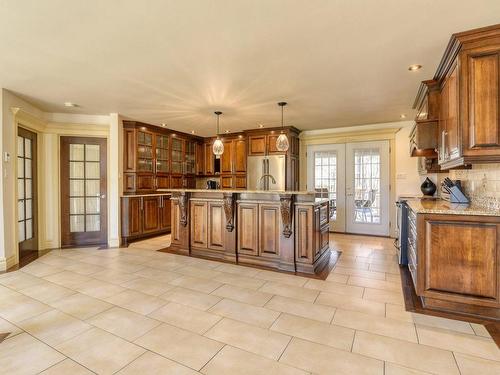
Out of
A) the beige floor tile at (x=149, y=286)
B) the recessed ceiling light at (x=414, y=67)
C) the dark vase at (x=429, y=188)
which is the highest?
the recessed ceiling light at (x=414, y=67)

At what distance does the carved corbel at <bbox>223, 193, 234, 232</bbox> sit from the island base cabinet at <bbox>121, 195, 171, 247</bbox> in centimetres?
230

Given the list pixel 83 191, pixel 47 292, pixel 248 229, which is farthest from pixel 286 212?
pixel 83 191

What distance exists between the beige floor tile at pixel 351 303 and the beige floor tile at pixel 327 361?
2.39 feet

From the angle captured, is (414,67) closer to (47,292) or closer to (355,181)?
(355,181)

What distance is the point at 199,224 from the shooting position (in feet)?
14.8

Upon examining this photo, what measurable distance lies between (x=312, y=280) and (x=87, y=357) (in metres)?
2.37

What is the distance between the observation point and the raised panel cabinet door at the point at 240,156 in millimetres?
6672

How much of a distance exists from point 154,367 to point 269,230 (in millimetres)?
2357

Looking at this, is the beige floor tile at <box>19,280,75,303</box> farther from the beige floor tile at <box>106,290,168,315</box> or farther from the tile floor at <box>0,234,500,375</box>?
the beige floor tile at <box>106,290,168,315</box>

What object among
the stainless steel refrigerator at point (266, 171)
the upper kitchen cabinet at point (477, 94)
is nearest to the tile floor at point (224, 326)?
the upper kitchen cabinet at point (477, 94)

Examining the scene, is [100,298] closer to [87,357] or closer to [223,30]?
[87,357]

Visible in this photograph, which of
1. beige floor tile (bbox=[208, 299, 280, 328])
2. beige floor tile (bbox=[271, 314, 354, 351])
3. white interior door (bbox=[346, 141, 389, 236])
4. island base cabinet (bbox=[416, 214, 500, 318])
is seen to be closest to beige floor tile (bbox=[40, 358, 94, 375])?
beige floor tile (bbox=[208, 299, 280, 328])

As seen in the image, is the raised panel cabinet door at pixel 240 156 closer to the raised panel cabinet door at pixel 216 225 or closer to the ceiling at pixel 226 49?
the ceiling at pixel 226 49

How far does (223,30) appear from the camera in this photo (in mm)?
2279
